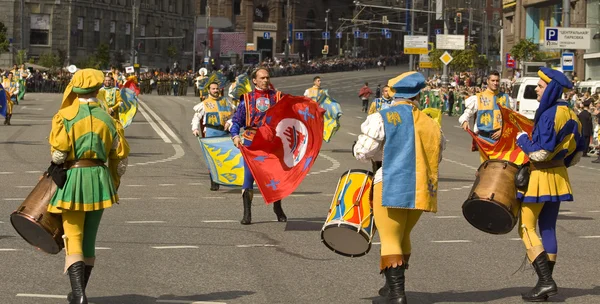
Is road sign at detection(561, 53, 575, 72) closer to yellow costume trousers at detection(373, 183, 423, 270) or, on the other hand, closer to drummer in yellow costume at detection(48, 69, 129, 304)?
yellow costume trousers at detection(373, 183, 423, 270)

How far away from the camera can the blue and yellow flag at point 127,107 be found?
25766mm

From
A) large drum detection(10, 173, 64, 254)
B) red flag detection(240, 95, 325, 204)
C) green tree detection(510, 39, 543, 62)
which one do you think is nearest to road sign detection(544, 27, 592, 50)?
green tree detection(510, 39, 543, 62)

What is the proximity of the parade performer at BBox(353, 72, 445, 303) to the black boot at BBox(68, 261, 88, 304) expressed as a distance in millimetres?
Result: 1944


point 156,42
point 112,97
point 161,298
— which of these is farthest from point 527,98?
point 156,42

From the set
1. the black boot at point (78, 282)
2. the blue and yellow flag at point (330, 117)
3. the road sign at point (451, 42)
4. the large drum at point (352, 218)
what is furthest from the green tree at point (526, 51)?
the black boot at point (78, 282)

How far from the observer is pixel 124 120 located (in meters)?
26.3

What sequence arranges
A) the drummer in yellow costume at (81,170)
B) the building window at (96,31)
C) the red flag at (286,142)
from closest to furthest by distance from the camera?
the drummer in yellow costume at (81,170) < the red flag at (286,142) < the building window at (96,31)

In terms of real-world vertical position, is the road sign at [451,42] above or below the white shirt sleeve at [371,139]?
above

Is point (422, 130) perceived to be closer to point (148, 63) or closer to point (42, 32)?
point (42, 32)

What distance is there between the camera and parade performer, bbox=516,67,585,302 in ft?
28.9

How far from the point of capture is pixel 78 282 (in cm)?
780

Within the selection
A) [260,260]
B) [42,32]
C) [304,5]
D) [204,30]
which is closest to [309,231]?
[260,260]

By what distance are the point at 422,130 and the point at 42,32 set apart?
89395 mm

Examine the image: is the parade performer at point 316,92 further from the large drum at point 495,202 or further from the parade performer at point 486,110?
→ the large drum at point 495,202
